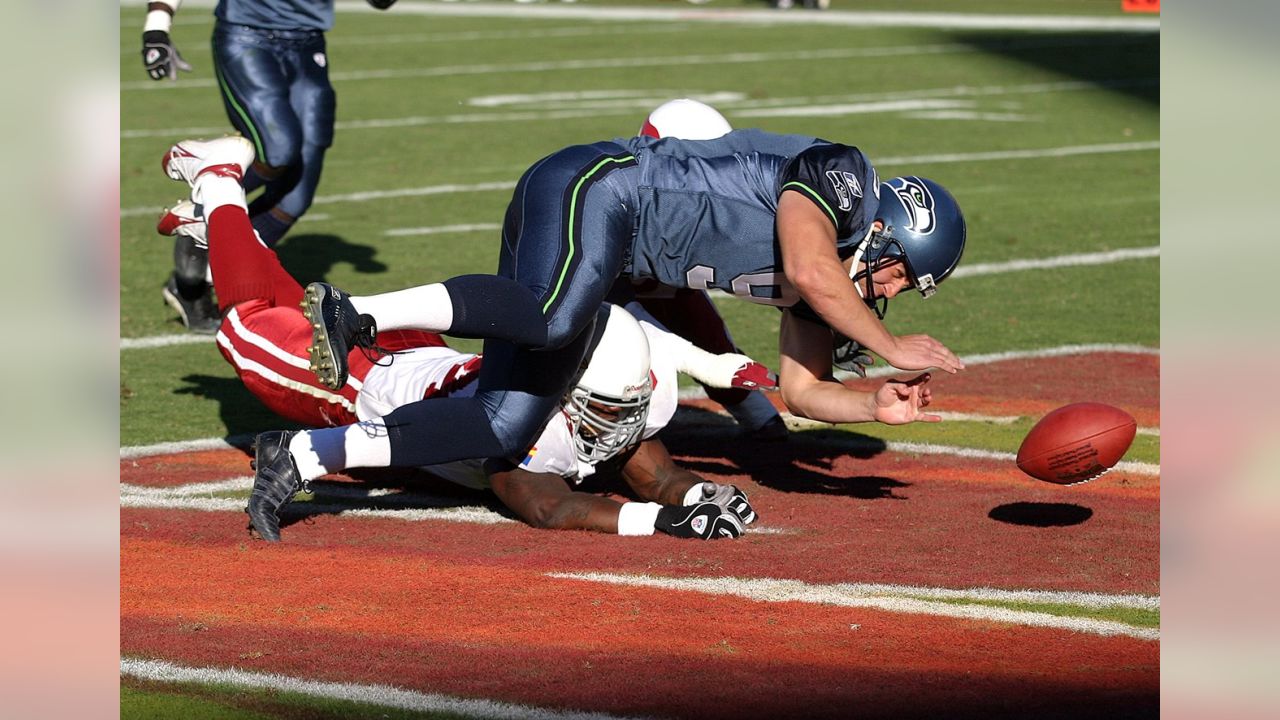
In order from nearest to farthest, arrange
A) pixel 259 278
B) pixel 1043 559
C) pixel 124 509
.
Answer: pixel 1043 559, pixel 124 509, pixel 259 278

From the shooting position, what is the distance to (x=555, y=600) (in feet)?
13.6

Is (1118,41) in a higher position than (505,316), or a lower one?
higher

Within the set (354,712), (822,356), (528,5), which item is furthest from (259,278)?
(528,5)

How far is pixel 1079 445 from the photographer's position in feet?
15.6

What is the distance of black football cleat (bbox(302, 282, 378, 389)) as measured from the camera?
421 cm

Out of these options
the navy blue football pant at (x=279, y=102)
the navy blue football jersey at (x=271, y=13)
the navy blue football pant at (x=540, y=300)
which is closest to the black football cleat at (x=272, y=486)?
the navy blue football pant at (x=540, y=300)

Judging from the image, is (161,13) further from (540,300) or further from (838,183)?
(838,183)

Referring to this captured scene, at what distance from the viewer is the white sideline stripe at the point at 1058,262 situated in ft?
31.6

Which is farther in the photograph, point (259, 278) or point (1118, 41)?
point (1118, 41)

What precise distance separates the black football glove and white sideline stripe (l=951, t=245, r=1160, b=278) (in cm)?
391

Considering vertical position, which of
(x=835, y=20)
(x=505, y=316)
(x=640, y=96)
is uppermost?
(x=835, y=20)

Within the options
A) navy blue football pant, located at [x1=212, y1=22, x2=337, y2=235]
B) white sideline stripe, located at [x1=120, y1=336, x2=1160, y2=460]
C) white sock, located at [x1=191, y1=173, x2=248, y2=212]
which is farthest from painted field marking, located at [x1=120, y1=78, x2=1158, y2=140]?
white sock, located at [x1=191, y1=173, x2=248, y2=212]
